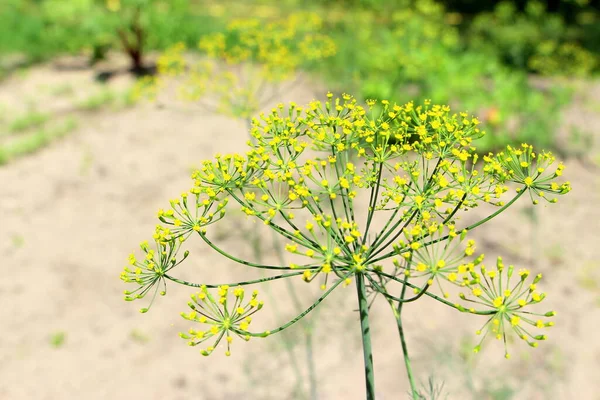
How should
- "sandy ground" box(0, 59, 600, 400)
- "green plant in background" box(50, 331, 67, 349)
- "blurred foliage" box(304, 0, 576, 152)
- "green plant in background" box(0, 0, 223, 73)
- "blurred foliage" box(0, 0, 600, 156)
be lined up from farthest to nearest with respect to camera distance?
"green plant in background" box(0, 0, 223, 73)
"blurred foliage" box(0, 0, 600, 156)
"blurred foliage" box(304, 0, 576, 152)
"green plant in background" box(50, 331, 67, 349)
"sandy ground" box(0, 59, 600, 400)

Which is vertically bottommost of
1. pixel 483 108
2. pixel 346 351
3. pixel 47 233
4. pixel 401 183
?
pixel 401 183

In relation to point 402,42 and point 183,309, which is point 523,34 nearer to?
point 402,42

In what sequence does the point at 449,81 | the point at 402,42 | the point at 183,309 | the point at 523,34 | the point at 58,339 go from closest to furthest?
the point at 58,339 < the point at 183,309 < the point at 449,81 < the point at 402,42 < the point at 523,34

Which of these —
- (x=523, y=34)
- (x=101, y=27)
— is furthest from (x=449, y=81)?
(x=101, y=27)

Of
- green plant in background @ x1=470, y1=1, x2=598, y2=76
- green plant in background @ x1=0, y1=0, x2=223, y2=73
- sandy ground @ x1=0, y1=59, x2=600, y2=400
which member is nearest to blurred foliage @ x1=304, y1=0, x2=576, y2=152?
green plant in background @ x1=470, y1=1, x2=598, y2=76

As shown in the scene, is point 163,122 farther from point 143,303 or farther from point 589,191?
point 589,191

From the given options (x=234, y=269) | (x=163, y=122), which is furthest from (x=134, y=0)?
(x=234, y=269)

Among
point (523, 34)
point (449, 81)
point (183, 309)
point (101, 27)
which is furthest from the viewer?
point (523, 34)

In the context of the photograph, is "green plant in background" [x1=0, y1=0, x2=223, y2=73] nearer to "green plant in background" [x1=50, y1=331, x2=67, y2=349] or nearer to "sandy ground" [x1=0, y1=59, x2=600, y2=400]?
"sandy ground" [x1=0, y1=59, x2=600, y2=400]

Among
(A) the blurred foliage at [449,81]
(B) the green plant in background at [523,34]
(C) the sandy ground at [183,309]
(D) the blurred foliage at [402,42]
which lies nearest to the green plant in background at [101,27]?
(D) the blurred foliage at [402,42]
